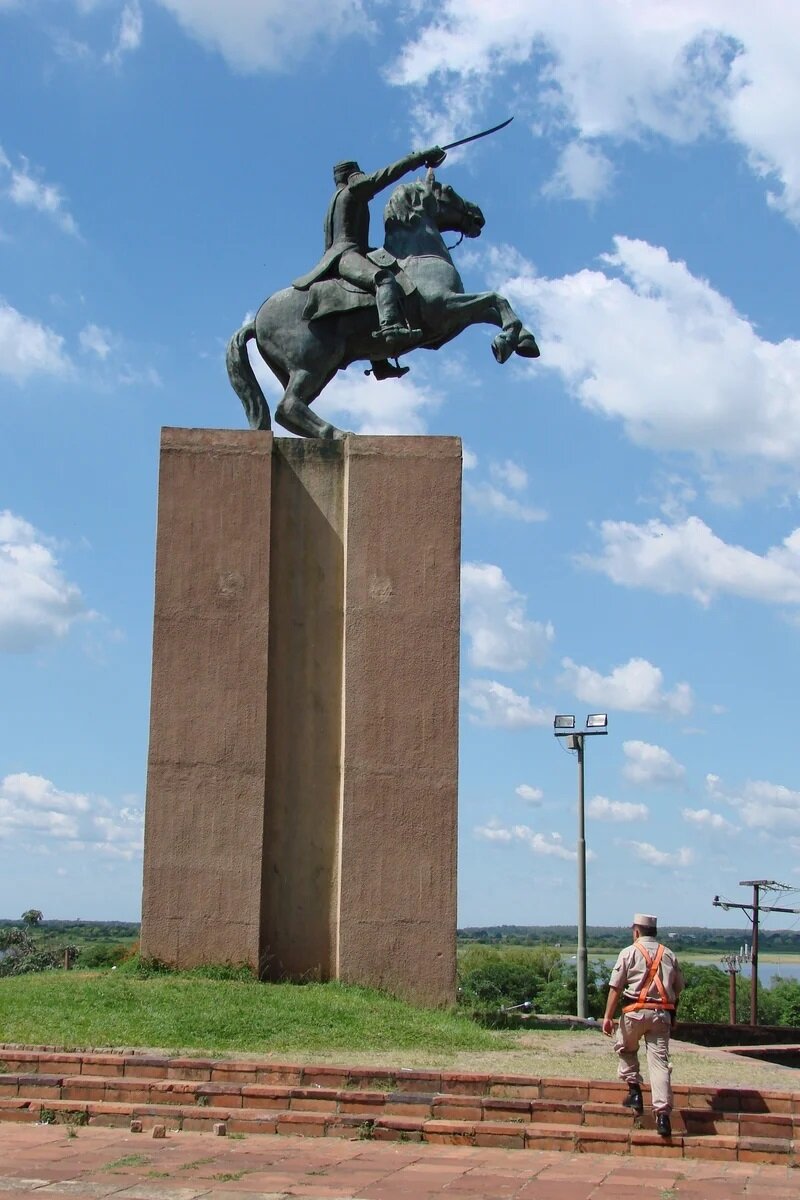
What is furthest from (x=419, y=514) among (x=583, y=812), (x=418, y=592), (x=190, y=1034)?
(x=583, y=812)

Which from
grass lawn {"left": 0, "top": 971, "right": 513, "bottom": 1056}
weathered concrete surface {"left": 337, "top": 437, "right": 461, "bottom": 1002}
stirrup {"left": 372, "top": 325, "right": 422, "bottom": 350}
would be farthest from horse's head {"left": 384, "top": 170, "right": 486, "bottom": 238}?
grass lawn {"left": 0, "top": 971, "right": 513, "bottom": 1056}

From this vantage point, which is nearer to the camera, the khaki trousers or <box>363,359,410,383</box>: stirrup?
the khaki trousers

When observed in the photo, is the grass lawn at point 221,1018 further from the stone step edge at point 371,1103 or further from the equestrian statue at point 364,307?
the equestrian statue at point 364,307

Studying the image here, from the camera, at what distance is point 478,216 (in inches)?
543

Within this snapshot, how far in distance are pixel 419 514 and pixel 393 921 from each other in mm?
3539

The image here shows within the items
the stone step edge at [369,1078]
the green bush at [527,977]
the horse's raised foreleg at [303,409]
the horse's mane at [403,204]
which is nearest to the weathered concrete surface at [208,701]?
the horse's raised foreleg at [303,409]

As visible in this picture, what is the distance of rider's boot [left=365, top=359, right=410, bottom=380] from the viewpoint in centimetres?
1340

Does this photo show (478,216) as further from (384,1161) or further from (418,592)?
(384,1161)

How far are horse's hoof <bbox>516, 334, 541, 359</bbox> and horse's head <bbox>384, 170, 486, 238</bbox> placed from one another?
1.69m

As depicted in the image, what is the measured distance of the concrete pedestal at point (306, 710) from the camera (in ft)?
37.8

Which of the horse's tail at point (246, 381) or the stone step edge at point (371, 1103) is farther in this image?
the horse's tail at point (246, 381)

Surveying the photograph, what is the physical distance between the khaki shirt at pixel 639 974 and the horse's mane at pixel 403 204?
27.0 feet

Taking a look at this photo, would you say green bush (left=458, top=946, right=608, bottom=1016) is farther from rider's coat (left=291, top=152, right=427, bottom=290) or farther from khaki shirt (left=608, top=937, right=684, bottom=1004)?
khaki shirt (left=608, top=937, right=684, bottom=1004)

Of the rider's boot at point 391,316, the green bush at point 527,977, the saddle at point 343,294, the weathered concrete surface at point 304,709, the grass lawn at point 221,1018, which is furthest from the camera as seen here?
the green bush at point 527,977
